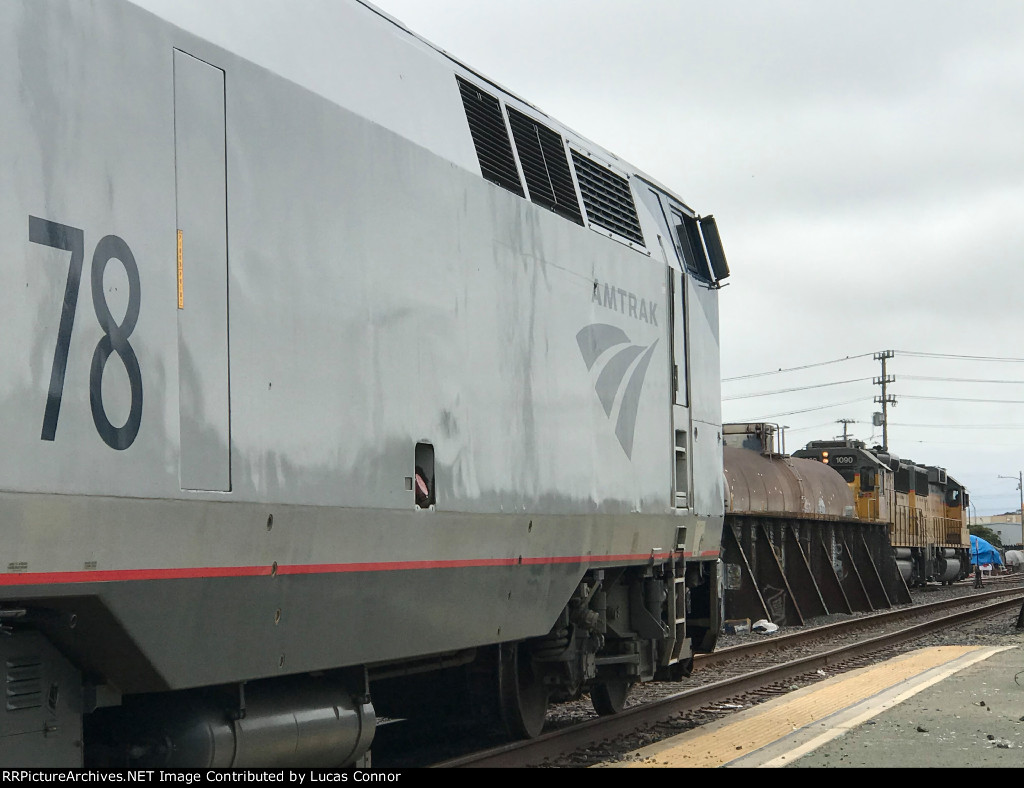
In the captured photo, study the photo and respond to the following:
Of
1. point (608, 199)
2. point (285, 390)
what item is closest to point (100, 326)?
point (285, 390)

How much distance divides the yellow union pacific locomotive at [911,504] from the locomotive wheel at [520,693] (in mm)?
25522

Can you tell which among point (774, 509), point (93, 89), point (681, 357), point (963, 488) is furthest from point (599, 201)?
point (963, 488)

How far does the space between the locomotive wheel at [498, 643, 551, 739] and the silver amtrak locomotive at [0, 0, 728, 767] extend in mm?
38

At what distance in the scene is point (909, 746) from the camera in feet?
28.2

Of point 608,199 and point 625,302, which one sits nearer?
point 625,302

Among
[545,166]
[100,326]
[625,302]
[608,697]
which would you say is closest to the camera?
[100,326]

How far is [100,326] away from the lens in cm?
453

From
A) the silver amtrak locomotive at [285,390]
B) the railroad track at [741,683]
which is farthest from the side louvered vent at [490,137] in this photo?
the railroad track at [741,683]

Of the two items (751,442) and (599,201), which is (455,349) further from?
(751,442)

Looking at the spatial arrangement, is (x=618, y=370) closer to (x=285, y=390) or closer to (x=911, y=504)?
(x=285, y=390)

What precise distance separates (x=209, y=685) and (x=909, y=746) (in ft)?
18.0

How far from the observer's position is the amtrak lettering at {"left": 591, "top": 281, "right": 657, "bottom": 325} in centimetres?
889

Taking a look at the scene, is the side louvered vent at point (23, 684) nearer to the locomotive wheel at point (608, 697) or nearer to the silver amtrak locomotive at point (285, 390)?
the silver amtrak locomotive at point (285, 390)

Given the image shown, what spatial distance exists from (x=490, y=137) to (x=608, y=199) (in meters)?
1.93
